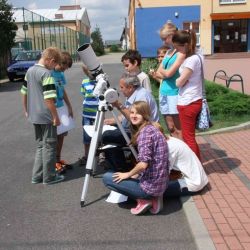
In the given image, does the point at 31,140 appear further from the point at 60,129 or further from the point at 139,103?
the point at 139,103

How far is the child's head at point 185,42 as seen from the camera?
17.1ft

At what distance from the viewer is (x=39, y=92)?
5.38 metres

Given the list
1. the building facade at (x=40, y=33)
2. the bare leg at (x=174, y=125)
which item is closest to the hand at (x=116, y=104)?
the bare leg at (x=174, y=125)

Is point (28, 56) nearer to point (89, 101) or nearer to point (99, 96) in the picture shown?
point (89, 101)

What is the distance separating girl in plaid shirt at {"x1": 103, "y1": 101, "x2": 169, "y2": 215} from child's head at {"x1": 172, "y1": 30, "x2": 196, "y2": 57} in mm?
1095

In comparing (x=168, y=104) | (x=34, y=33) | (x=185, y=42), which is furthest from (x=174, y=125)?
(x=34, y=33)

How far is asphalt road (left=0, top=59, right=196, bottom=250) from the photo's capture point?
13.1 ft

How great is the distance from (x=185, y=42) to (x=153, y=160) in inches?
61.4

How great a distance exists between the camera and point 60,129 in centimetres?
596

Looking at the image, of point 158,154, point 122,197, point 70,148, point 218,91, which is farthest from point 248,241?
point 218,91

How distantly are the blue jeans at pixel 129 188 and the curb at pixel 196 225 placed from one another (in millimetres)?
435

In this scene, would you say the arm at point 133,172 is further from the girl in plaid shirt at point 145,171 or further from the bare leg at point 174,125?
the bare leg at point 174,125

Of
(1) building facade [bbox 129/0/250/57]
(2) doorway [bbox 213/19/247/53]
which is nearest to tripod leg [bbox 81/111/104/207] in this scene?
(1) building facade [bbox 129/0/250/57]

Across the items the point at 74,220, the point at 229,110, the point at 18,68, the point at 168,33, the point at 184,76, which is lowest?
the point at 74,220
